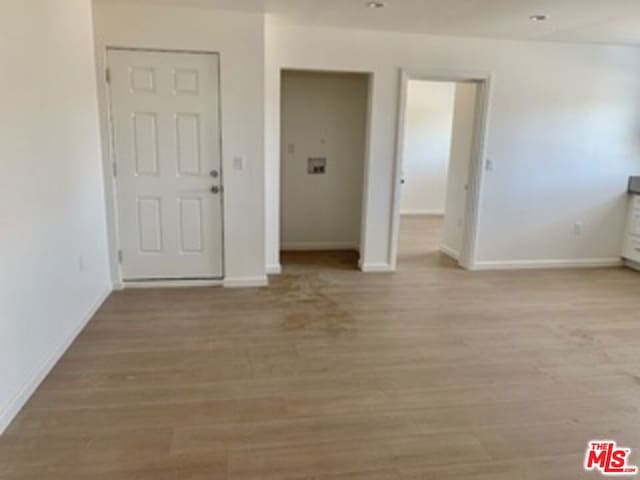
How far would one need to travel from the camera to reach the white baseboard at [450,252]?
5.75 meters

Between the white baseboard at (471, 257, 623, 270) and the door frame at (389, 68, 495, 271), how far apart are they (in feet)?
0.62

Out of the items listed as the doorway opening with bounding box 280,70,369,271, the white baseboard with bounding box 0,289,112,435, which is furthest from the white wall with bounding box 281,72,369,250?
the white baseboard with bounding box 0,289,112,435

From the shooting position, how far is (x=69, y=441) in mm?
2199

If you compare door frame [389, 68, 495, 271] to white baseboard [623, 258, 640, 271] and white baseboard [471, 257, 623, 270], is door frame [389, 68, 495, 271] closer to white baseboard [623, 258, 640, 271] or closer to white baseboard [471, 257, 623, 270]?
white baseboard [471, 257, 623, 270]

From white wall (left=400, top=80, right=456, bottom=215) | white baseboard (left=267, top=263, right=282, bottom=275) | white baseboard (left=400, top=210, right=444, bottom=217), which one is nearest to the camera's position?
white baseboard (left=267, top=263, right=282, bottom=275)

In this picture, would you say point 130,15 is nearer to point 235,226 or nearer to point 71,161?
point 71,161

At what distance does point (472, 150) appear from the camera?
5.16 m

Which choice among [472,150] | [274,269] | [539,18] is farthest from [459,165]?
[274,269]

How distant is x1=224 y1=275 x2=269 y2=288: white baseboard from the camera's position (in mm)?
4480

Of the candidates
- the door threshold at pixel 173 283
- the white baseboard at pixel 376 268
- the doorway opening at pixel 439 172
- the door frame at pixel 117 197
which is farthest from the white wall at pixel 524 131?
the door threshold at pixel 173 283

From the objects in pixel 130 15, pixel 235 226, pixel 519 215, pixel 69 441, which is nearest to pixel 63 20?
pixel 130 15

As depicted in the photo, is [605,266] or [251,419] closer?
[251,419]

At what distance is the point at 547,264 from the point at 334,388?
12.4ft

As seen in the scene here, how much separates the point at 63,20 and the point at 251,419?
285cm
